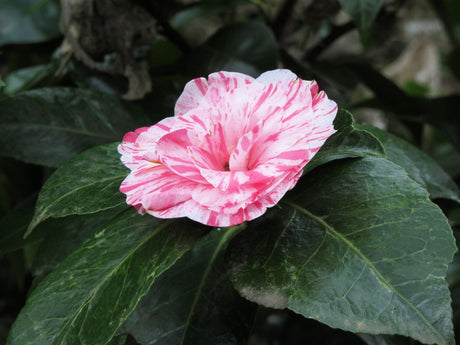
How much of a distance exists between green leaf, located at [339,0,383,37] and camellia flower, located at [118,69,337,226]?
1.12ft

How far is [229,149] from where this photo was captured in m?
0.47

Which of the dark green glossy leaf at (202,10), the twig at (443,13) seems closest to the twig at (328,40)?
the dark green glossy leaf at (202,10)

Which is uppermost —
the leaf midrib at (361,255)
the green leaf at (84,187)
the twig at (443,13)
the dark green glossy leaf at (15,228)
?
the green leaf at (84,187)

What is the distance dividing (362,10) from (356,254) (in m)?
0.50

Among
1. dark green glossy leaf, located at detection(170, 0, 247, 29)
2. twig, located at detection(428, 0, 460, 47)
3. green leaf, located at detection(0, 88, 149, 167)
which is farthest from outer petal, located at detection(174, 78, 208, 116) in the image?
twig, located at detection(428, 0, 460, 47)

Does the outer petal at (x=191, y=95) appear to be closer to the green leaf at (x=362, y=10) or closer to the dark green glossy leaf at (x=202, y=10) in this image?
the green leaf at (x=362, y=10)

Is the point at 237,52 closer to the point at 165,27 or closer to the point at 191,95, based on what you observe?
the point at 165,27

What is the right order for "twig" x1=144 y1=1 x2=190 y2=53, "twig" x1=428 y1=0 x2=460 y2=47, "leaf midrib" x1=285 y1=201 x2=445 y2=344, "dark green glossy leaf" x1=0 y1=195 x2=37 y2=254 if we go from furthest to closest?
"twig" x1=428 y1=0 x2=460 y2=47, "twig" x1=144 y1=1 x2=190 y2=53, "dark green glossy leaf" x1=0 y1=195 x2=37 y2=254, "leaf midrib" x1=285 y1=201 x2=445 y2=344

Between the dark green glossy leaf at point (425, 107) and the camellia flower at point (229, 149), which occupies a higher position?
the camellia flower at point (229, 149)

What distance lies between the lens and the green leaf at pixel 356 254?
382mm

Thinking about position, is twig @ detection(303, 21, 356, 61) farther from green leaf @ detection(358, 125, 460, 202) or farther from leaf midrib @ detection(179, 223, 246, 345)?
leaf midrib @ detection(179, 223, 246, 345)

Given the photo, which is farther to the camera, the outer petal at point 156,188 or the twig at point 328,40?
the twig at point 328,40

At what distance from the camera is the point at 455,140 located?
1010mm

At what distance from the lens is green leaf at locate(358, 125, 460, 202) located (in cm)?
58
